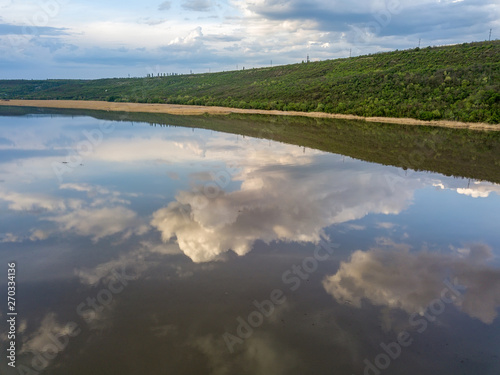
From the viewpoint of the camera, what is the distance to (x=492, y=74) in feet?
150

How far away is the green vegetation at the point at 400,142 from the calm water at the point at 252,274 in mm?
3706

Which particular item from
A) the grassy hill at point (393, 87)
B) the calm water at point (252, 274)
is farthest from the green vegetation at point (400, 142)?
the grassy hill at point (393, 87)

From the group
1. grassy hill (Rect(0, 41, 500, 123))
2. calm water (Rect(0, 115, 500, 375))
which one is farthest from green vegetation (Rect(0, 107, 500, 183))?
grassy hill (Rect(0, 41, 500, 123))

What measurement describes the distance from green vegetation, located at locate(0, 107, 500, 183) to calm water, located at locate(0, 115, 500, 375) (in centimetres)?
371

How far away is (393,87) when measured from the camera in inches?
2035

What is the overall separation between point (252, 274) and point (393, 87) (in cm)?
4986

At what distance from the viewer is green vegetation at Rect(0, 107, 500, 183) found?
22453 mm

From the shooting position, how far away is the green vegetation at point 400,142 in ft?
73.7

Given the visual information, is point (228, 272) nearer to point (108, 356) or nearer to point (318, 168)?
point (108, 356)

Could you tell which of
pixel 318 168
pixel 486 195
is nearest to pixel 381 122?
pixel 318 168

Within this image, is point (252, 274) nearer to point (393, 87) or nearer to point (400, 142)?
point (400, 142)

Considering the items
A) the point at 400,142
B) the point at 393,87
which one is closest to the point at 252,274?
the point at 400,142

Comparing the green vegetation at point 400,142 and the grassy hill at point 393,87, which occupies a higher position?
the grassy hill at point 393,87

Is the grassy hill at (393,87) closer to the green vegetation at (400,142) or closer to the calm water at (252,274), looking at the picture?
the green vegetation at (400,142)
